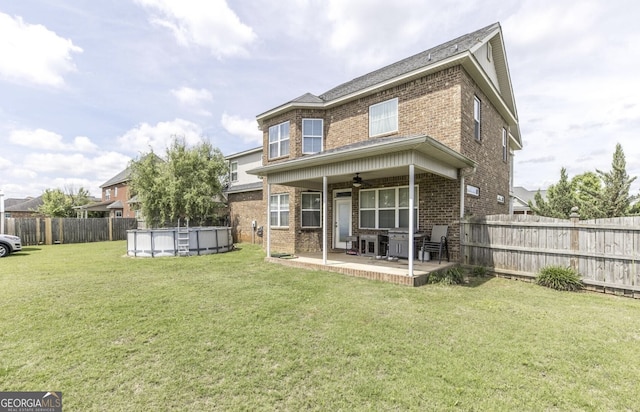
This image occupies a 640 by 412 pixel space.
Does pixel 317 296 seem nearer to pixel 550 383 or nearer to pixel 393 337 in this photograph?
pixel 393 337

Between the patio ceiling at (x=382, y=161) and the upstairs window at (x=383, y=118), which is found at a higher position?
the upstairs window at (x=383, y=118)

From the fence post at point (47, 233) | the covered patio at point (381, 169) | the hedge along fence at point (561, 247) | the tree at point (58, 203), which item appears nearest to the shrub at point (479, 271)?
the hedge along fence at point (561, 247)

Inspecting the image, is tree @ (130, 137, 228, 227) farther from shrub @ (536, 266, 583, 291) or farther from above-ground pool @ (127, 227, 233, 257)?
shrub @ (536, 266, 583, 291)

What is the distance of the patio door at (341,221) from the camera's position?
11.2 meters

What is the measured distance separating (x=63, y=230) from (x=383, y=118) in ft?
70.4

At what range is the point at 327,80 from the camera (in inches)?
607

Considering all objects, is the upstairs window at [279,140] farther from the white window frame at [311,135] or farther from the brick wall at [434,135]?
the white window frame at [311,135]

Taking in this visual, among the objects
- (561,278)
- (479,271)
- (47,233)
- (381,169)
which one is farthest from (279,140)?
(47,233)

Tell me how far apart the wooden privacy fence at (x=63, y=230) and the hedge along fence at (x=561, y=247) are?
76.6 ft

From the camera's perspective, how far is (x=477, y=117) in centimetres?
979

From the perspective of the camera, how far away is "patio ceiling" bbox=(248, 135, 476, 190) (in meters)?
6.59

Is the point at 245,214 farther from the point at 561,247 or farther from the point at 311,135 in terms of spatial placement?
the point at 561,247

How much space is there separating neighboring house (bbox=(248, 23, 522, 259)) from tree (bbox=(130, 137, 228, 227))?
5.46 metres

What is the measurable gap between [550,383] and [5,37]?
12.5 meters
